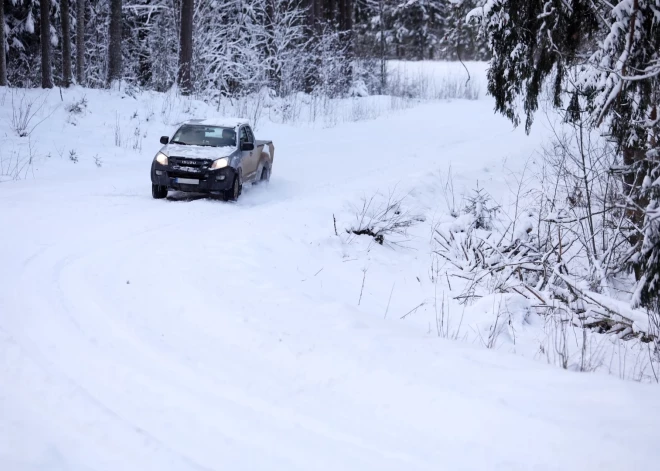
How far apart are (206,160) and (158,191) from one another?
1.16 metres

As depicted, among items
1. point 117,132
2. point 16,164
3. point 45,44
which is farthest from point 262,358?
point 45,44

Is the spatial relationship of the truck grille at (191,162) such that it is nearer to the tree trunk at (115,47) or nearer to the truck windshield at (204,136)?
the truck windshield at (204,136)

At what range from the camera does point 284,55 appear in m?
30.5

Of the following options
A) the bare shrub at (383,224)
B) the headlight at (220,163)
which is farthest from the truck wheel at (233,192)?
the bare shrub at (383,224)

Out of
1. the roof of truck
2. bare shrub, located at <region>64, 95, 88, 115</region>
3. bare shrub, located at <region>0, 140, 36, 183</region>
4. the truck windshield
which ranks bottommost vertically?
bare shrub, located at <region>0, 140, 36, 183</region>

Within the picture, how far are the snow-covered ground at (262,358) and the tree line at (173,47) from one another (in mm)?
13981

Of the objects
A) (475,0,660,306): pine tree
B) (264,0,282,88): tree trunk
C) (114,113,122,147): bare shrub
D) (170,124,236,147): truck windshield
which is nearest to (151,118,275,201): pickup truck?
(170,124,236,147): truck windshield

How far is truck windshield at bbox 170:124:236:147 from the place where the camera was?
13273 millimetres

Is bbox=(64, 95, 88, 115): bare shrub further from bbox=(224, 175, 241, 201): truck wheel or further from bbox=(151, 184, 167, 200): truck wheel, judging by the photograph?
bbox=(224, 175, 241, 201): truck wheel

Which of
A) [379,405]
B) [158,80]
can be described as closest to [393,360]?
[379,405]

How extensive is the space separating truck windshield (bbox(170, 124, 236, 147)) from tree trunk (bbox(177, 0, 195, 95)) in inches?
421

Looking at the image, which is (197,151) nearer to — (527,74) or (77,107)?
(527,74)

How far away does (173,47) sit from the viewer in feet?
90.1

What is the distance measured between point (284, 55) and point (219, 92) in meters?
7.05
